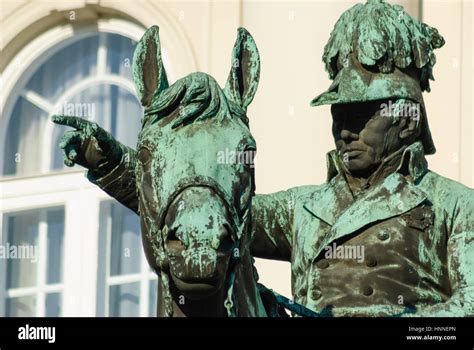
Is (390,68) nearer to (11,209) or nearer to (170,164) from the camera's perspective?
(170,164)

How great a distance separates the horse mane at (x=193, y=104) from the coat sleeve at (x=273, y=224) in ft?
5.36

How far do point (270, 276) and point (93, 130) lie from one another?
21.4 ft

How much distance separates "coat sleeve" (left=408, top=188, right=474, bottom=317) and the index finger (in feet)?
4.22

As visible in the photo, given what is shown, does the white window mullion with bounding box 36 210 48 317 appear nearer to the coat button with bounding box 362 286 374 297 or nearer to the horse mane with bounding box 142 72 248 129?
the coat button with bounding box 362 286 374 297

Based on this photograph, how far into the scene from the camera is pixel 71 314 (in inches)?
705

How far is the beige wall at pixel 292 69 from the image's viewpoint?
17.2 meters

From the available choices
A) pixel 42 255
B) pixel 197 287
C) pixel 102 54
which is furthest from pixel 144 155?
pixel 102 54

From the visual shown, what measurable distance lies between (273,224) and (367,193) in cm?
43

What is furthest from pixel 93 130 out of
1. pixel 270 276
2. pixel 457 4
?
pixel 457 4

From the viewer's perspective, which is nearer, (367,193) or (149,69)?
(149,69)

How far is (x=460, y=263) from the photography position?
11.2 metres

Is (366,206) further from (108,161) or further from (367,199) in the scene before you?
(108,161)

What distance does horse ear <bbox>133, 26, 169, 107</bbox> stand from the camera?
10211 mm

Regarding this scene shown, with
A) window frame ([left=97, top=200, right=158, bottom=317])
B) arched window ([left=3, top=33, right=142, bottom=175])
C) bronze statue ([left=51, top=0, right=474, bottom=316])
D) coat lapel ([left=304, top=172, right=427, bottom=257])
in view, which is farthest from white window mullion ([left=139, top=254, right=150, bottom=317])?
coat lapel ([left=304, top=172, right=427, bottom=257])
